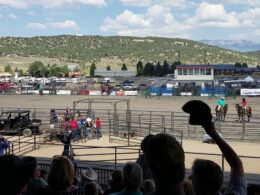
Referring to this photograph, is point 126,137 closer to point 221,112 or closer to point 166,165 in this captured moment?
point 221,112

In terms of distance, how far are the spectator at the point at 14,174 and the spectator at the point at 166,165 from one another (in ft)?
2.52

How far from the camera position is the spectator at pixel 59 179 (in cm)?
392

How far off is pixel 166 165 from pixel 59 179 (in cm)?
159

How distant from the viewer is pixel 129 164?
477 centimetres

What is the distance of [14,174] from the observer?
2967 millimetres

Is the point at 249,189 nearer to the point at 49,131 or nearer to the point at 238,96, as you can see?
the point at 49,131

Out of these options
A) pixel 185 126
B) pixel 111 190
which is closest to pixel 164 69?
pixel 185 126

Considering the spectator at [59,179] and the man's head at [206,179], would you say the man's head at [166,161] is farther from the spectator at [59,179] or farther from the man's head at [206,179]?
the spectator at [59,179]

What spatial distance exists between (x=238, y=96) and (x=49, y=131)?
3421 cm

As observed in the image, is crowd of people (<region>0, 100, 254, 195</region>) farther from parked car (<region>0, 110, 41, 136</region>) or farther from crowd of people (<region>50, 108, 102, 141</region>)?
parked car (<region>0, 110, 41, 136</region>)

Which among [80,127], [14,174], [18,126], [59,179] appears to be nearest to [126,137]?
[80,127]

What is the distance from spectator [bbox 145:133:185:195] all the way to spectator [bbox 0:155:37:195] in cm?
77

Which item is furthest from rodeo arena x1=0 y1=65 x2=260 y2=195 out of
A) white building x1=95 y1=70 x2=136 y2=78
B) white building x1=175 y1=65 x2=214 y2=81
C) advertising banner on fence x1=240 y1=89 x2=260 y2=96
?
white building x1=95 y1=70 x2=136 y2=78

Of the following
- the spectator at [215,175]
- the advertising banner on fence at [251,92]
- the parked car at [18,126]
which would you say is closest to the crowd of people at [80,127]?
the parked car at [18,126]
